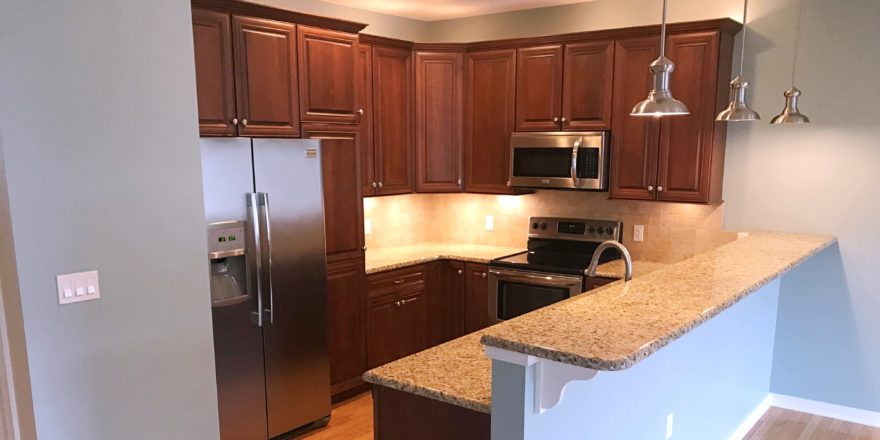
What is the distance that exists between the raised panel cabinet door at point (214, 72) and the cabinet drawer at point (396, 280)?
55.1 inches

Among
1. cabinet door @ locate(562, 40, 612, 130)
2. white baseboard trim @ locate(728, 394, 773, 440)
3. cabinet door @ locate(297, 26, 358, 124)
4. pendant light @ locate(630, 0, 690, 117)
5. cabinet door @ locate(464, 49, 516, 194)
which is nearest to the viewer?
pendant light @ locate(630, 0, 690, 117)

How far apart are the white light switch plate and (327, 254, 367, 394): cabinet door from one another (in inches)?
60.9

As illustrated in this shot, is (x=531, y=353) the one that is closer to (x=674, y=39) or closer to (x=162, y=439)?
(x=162, y=439)

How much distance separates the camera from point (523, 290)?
413 cm

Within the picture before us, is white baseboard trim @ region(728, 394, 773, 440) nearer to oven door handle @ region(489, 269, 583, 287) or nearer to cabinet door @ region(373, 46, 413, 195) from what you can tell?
oven door handle @ region(489, 269, 583, 287)

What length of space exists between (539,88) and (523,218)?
108 cm

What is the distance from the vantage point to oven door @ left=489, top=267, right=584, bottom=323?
393 centimetres

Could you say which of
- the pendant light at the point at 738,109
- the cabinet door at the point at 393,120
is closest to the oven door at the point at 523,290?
the cabinet door at the point at 393,120

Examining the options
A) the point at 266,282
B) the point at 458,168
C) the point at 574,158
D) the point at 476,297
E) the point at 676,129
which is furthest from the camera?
the point at 458,168

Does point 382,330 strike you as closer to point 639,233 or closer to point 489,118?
point 489,118

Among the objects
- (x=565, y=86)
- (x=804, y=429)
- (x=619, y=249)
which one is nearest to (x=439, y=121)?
(x=565, y=86)

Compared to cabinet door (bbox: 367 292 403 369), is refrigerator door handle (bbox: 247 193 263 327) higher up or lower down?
higher up

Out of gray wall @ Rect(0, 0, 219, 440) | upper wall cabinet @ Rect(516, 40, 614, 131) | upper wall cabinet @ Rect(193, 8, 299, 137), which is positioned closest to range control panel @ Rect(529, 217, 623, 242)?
upper wall cabinet @ Rect(516, 40, 614, 131)

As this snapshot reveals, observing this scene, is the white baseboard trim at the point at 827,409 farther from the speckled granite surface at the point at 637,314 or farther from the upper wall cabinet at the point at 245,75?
the upper wall cabinet at the point at 245,75
